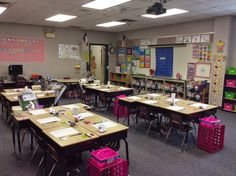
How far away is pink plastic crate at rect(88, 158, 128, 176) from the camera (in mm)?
2301

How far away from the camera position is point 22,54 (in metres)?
8.02

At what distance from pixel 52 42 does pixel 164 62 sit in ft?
15.7

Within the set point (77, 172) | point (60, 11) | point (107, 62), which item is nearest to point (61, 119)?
point (77, 172)

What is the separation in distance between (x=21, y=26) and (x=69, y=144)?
7.15 meters

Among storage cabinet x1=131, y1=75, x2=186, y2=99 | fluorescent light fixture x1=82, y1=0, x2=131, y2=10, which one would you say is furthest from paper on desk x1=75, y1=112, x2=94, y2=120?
storage cabinet x1=131, y1=75, x2=186, y2=99

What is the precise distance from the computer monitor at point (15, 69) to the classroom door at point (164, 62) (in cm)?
539

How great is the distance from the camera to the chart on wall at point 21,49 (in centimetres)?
765

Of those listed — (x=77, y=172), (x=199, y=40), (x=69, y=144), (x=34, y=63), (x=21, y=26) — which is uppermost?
(x=21, y=26)

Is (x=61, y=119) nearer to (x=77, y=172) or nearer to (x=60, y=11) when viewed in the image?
(x=77, y=172)

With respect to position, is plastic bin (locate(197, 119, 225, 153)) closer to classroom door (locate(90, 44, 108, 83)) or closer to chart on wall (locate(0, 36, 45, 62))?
chart on wall (locate(0, 36, 45, 62))

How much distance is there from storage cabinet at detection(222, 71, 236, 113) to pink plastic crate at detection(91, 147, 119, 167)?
5.13m

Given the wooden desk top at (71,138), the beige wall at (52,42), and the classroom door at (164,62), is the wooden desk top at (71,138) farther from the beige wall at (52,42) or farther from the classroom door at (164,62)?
the beige wall at (52,42)

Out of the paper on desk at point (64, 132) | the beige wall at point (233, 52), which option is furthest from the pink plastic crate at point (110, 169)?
the beige wall at point (233, 52)

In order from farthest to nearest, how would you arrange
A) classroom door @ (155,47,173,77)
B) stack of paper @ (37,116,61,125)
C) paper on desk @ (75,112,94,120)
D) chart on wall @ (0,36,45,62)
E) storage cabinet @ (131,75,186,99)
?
classroom door @ (155,47,173,77) < chart on wall @ (0,36,45,62) < storage cabinet @ (131,75,186,99) < paper on desk @ (75,112,94,120) < stack of paper @ (37,116,61,125)
